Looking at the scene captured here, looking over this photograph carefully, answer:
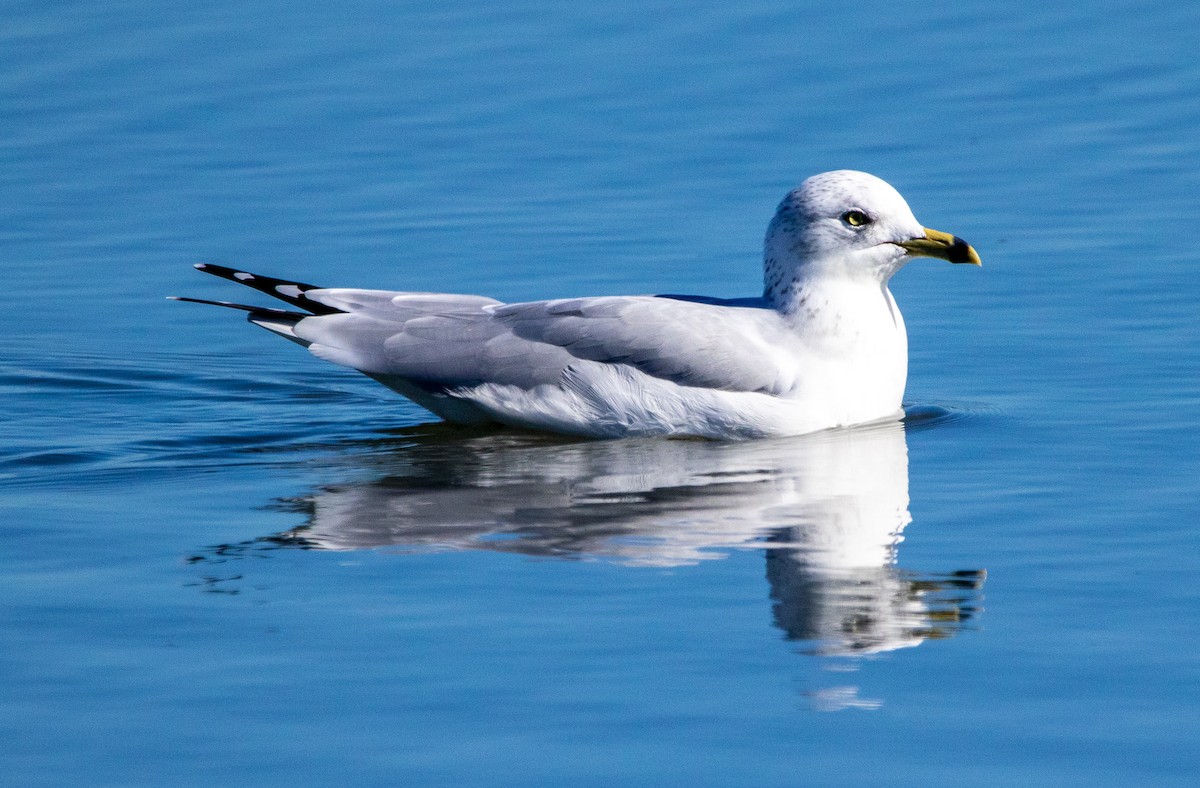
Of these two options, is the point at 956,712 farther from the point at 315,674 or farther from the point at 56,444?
the point at 56,444

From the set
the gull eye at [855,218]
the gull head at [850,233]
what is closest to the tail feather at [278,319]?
the gull head at [850,233]

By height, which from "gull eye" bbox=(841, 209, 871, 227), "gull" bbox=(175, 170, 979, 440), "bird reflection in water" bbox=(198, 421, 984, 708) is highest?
"gull eye" bbox=(841, 209, 871, 227)

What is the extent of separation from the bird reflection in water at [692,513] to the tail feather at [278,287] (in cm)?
82

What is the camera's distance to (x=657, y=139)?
1388cm

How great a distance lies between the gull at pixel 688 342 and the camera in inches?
355

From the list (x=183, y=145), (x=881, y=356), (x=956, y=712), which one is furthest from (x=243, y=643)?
(x=183, y=145)

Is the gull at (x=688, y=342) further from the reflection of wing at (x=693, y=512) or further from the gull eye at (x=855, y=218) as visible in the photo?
the reflection of wing at (x=693, y=512)

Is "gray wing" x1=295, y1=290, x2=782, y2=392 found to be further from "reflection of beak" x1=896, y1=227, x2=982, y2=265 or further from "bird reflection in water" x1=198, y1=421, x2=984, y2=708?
"reflection of beak" x1=896, y1=227, x2=982, y2=265

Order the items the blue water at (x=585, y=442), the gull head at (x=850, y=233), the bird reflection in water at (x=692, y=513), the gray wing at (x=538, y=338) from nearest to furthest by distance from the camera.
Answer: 1. the blue water at (x=585, y=442)
2. the bird reflection in water at (x=692, y=513)
3. the gray wing at (x=538, y=338)
4. the gull head at (x=850, y=233)

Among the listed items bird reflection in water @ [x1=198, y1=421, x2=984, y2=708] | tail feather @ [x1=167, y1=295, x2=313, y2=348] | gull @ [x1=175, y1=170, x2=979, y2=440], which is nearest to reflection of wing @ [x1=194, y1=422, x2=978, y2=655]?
bird reflection in water @ [x1=198, y1=421, x2=984, y2=708]

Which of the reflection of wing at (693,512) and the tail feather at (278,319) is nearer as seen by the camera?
the reflection of wing at (693,512)

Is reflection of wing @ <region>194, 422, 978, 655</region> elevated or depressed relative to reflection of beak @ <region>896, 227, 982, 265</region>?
depressed

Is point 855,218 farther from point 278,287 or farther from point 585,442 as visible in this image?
point 278,287

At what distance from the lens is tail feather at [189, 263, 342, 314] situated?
31.1 feet
